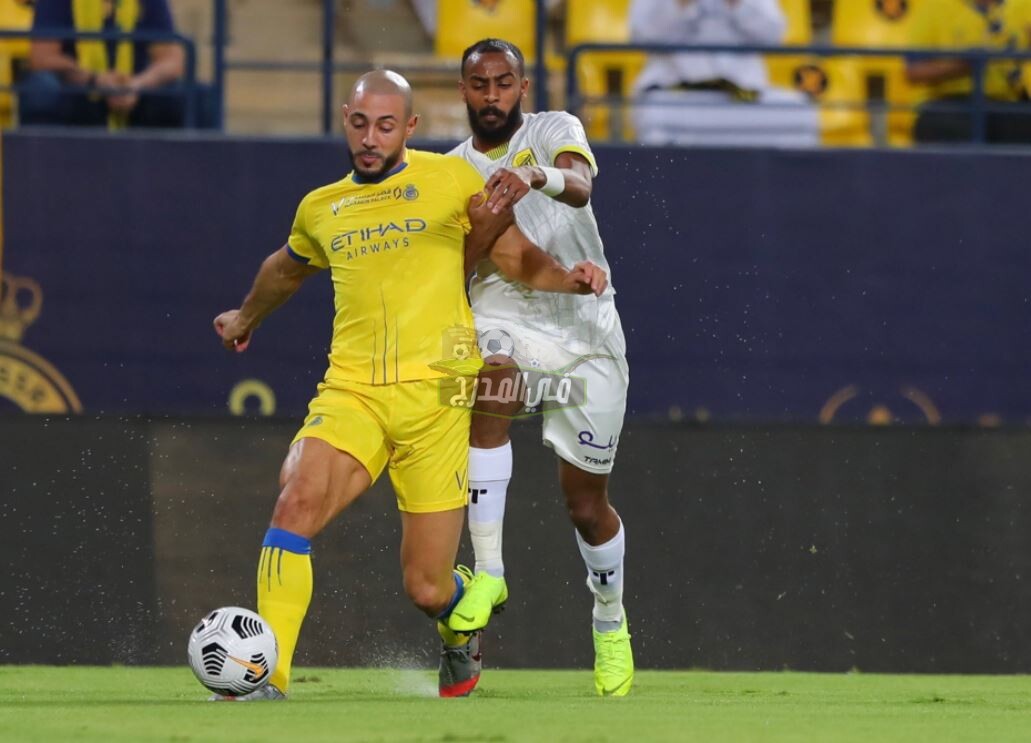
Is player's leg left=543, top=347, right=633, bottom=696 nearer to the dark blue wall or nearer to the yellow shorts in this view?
the yellow shorts

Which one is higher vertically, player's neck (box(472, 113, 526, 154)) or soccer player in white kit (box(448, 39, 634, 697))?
player's neck (box(472, 113, 526, 154))

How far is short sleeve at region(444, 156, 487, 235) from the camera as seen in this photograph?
6.48m

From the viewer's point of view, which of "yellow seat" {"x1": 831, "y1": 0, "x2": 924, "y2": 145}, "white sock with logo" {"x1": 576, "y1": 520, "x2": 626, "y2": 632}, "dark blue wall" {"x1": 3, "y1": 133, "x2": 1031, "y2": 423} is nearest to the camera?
"white sock with logo" {"x1": 576, "y1": 520, "x2": 626, "y2": 632}

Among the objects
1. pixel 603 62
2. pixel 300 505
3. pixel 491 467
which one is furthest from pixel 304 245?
pixel 603 62

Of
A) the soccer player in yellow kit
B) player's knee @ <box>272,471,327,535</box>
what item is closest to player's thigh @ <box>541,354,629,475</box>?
the soccer player in yellow kit

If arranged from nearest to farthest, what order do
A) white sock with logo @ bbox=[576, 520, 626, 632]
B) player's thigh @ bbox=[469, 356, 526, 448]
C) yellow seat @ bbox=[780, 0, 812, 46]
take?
player's thigh @ bbox=[469, 356, 526, 448] → white sock with logo @ bbox=[576, 520, 626, 632] → yellow seat @ bbox=[780, 0, 812, 46]

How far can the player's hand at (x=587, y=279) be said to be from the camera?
6.36 m

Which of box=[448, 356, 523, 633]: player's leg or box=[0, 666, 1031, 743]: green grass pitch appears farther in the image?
box=[448, 356, 523, 633]: player's leg

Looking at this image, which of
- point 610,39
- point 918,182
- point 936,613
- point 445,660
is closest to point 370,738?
point 445,660

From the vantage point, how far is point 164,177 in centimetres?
1021

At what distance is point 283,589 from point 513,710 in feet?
2.69

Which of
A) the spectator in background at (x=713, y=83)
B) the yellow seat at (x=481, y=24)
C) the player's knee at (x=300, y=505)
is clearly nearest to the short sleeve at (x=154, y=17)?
the yellow seat at (x=481, y=24)

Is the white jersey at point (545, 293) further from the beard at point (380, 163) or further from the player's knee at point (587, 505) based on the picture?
the beard at point (380, 163)

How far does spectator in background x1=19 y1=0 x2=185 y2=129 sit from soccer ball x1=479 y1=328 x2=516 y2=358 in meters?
3.98
